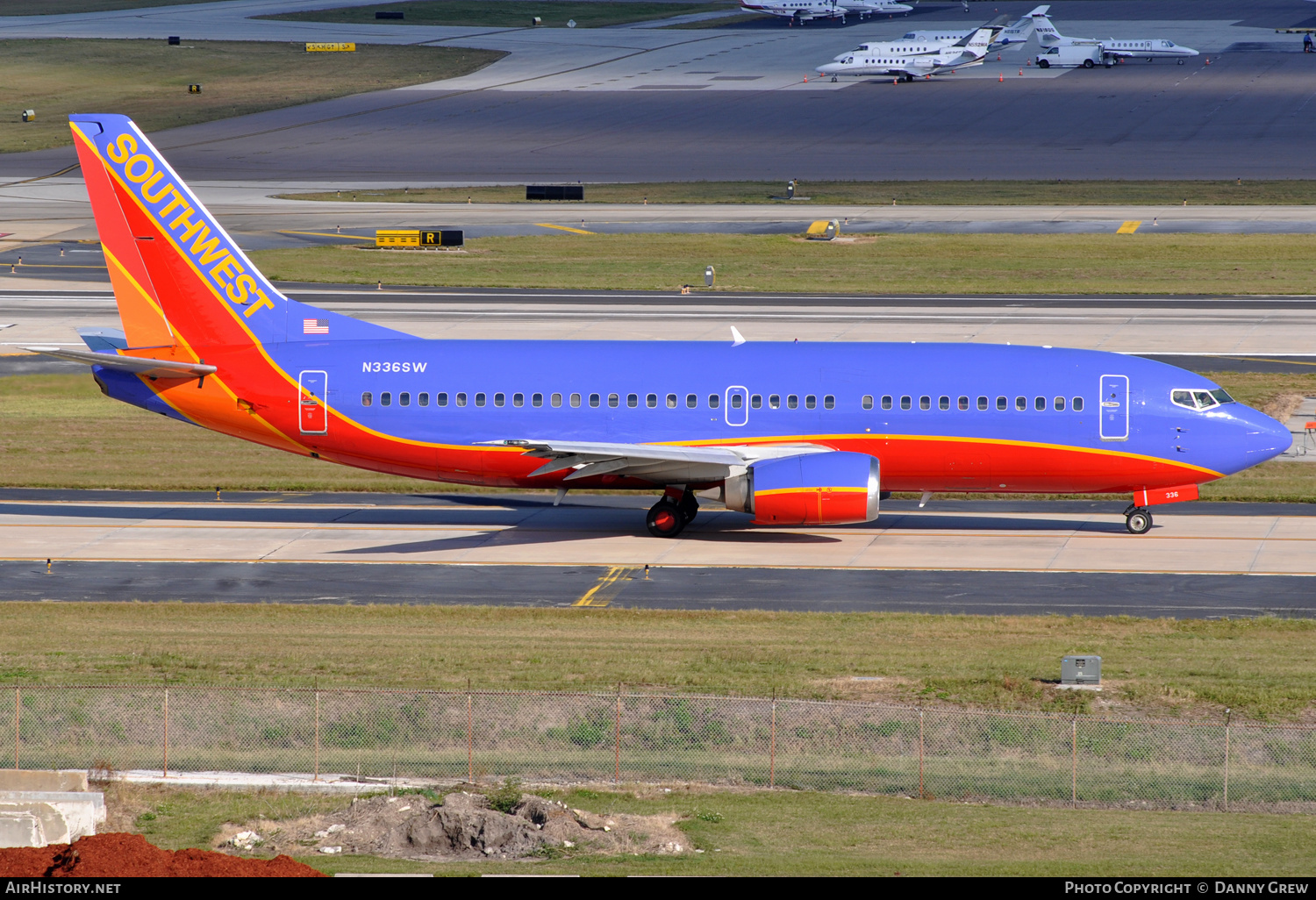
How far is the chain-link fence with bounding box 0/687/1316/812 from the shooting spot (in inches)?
908

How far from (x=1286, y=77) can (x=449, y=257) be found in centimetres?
10324

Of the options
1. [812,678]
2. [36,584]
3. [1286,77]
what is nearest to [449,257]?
[36,584]

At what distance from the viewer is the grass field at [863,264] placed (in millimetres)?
Result: 77562

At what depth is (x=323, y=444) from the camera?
4044cm

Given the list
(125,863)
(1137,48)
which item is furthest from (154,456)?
(1137,48)

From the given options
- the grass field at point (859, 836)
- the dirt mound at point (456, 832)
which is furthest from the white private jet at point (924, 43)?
the dirt mound at point (456, 832)

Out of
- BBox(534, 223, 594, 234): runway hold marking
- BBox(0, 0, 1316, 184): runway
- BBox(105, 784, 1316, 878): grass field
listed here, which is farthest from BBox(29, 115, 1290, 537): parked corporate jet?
BBox(0, 0, 1316, 184): runway

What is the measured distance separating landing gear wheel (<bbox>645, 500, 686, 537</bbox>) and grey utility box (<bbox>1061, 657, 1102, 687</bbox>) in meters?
15.4

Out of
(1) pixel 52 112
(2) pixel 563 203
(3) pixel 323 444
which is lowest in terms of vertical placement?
(3) pixel 323 444

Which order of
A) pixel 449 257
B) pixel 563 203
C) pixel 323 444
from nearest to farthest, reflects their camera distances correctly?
pixel 323 444 → pixel 449 257 → pixel 563 203

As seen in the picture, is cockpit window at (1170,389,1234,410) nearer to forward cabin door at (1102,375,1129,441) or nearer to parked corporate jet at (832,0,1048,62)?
forward cabin door at (1102,375,1129,441)

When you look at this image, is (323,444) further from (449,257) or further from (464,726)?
(449,257)

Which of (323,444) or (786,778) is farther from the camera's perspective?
(323,444)

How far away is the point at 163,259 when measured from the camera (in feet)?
131
